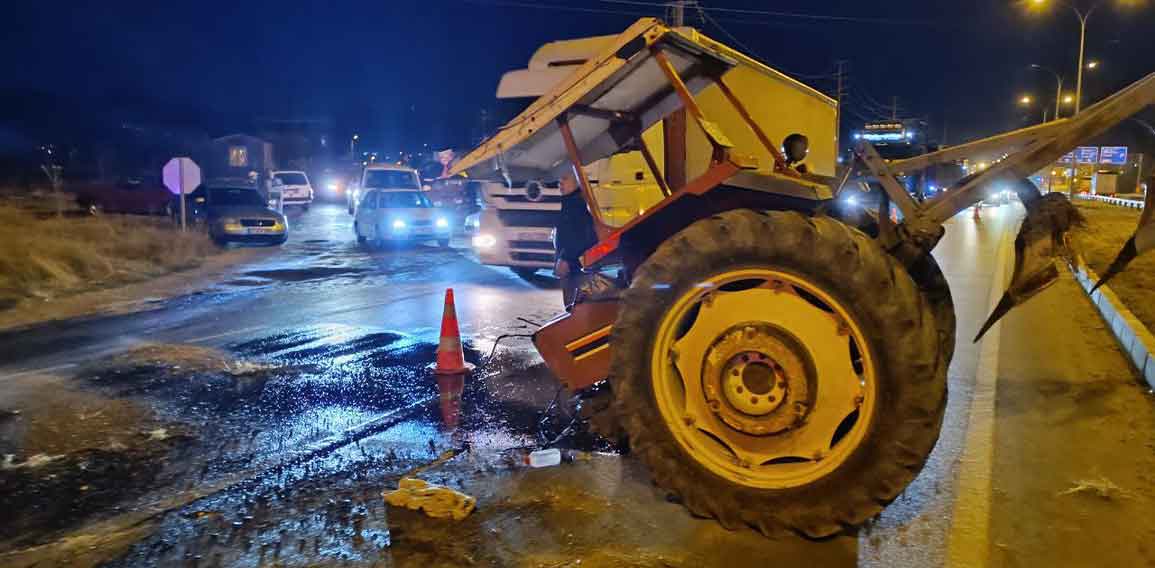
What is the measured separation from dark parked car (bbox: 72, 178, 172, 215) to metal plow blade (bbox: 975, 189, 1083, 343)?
30.1m

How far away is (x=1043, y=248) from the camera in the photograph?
3.81 metres

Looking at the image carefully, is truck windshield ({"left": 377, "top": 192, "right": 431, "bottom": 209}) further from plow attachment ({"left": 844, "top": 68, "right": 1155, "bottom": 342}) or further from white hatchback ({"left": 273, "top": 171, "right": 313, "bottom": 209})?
plow attachment ({"left": 844, "top": 68, "right": 1155, "bottom": 342})

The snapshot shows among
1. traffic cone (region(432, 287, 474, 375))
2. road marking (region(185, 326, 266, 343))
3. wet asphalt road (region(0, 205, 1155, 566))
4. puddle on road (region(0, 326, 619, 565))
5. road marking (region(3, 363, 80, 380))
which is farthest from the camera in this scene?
road marking (region(185, 326, 266, 343))

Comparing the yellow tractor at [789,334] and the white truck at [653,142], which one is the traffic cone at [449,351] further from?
the yellow tractor at [789,334]

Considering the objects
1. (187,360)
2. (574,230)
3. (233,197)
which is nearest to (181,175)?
(233,197)

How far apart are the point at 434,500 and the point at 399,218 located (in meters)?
18.1

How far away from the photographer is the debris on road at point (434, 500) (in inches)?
164

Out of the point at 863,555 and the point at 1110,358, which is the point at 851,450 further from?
the point at 1110,358

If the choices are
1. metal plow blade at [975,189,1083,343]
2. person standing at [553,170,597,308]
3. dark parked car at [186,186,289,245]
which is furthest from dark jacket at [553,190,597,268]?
dark parked car at [186,186,289,245]

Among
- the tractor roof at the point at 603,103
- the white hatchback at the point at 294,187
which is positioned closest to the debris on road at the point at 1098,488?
the tractor roof at the point at 603,103

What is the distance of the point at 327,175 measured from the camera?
193ft

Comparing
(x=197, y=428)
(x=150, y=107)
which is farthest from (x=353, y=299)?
(x=150, y=107)

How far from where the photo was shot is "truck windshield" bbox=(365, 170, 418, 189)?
26.7m

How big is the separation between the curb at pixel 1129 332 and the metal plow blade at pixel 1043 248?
135 cm
